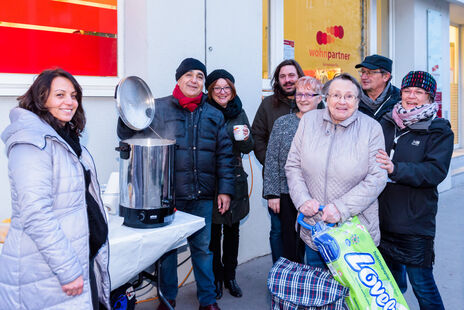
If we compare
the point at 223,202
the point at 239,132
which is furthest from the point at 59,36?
the point at 223,202

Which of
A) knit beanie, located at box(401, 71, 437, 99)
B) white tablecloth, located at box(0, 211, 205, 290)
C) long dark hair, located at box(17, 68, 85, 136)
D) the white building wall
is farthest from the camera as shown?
the white building wall

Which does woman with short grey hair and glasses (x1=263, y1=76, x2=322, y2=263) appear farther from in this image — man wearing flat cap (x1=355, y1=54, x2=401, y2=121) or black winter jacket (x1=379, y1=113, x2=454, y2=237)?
black winter jacket (x1=379, y1=113, x2=454, y2=237)

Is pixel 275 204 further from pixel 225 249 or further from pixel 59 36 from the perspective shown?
pixel 59 36

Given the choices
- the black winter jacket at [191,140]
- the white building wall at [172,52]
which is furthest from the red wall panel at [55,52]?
the black winter jacket at [191,140]

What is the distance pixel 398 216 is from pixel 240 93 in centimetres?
197

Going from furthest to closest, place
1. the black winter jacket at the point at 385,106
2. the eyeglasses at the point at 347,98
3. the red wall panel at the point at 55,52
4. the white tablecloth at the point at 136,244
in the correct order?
the black winter jacket at the point at 385,106 → the red wall panel at the point at 55,52 → the eyeglasses at the point at 347,98 → the white tablecloth at the point at 136,244

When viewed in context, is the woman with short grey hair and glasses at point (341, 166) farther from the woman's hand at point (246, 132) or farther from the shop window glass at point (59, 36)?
the shop window glass at point (59, 36)

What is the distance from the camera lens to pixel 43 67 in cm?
290

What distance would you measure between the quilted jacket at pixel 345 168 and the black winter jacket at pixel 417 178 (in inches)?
5.1

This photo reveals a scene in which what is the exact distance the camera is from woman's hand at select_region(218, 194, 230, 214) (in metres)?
2.99

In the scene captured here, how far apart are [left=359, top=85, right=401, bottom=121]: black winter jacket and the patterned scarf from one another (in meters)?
0.46

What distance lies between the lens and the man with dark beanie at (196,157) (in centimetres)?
277

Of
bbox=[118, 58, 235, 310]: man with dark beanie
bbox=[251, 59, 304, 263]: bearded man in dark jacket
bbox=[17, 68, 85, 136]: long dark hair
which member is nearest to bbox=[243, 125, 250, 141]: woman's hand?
bbox=[118, 58, 235, 310]: man with dark beanie

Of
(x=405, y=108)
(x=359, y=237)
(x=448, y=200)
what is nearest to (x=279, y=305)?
(x=359, y=237)
